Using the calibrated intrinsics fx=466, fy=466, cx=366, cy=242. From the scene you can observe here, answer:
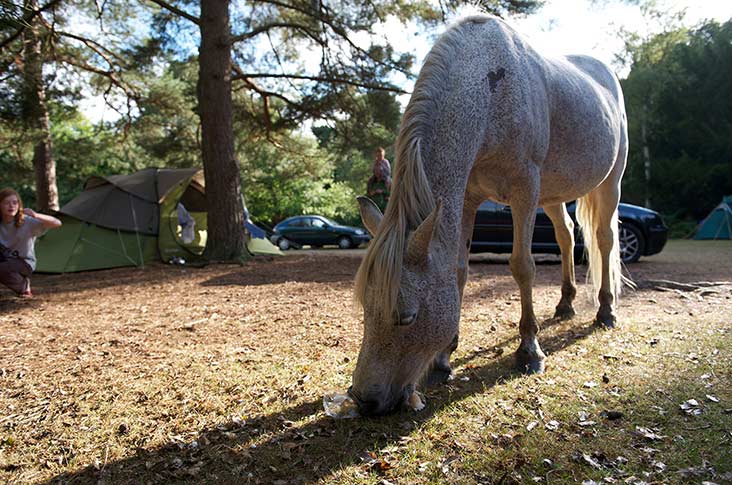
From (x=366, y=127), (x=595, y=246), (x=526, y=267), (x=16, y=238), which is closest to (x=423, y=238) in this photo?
Answer: (x=526, y=267)

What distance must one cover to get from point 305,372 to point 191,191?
374 inches

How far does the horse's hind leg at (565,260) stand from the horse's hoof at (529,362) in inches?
63.8

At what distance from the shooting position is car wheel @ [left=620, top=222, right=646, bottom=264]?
8914 millimetres

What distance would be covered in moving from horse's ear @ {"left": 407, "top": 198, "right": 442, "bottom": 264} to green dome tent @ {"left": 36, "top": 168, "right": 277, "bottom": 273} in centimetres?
821

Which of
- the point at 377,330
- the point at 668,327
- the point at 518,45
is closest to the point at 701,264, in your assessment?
the point at 668,327

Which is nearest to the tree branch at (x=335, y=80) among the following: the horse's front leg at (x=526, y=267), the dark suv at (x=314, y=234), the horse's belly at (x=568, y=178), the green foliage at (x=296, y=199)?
the horse's belly at (x=568, y=178)

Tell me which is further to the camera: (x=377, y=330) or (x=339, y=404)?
(x=339, y=404)

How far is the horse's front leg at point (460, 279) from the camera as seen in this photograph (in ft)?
9.83

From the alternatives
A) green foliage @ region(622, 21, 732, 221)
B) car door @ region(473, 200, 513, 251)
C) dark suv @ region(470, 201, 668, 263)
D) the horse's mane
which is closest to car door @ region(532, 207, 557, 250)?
dark suv @ region(470, 201, 668, 263)

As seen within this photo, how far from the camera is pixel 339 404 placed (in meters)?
2.52

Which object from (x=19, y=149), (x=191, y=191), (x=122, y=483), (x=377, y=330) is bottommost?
(x=122, y=483)

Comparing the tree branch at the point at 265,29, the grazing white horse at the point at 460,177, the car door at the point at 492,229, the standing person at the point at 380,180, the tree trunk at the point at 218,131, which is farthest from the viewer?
the tree branch at the point at 265,29

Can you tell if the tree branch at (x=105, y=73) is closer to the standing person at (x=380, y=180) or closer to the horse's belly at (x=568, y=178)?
the standing person at (x=380, y=180)

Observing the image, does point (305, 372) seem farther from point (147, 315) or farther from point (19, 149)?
point (19, 149)
